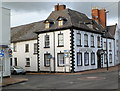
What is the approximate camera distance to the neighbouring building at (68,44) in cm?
2836

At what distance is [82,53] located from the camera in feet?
98.7

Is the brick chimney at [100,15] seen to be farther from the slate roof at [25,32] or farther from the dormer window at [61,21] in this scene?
the dormer window at [61,21]

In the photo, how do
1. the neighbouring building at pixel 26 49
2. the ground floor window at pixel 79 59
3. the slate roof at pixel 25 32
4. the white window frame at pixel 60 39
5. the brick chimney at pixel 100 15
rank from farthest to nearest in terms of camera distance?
the brick chimney at pixel 100 15, the slate roof at pixel 25 32, the neighbouring building at pixel 26 49, the white window frame at pixel 60 39, the ground floor window at pixel 79 59

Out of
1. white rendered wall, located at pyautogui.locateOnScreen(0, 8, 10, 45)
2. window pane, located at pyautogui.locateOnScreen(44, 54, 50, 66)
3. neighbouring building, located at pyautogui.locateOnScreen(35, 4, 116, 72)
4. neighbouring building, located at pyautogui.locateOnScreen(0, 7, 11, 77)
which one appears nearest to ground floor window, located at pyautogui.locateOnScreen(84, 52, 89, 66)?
neighbouring building, located at pyautogui.locateOnScreen(35, 4, 116, 72)

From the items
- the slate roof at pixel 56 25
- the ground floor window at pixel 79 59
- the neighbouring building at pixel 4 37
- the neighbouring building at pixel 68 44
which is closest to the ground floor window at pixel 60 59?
the neighbouring building at pixel 68 44

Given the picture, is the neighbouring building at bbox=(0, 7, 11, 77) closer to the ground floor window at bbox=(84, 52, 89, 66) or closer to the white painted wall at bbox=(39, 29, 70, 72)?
the white painted wall at bbox=(39, 29, 70, 72)

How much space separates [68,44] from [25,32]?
12.1 m

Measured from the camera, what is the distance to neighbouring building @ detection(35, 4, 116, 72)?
2836cm

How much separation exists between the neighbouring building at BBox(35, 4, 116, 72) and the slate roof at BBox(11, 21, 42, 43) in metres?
3.28

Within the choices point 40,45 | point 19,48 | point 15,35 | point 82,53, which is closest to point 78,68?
point 82,53

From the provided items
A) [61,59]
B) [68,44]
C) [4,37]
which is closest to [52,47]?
[61,59]

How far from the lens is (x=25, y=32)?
37.5m

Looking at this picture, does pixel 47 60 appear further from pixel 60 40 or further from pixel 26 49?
pixel 26 49

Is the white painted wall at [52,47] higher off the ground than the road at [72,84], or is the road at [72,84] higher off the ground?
the white painted wall at [52,47]
